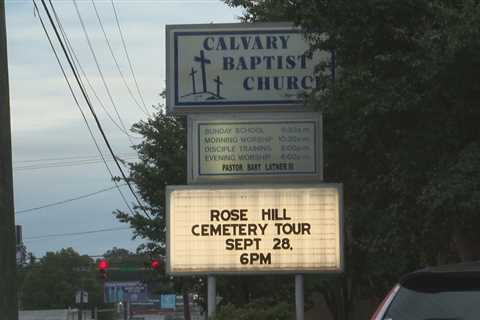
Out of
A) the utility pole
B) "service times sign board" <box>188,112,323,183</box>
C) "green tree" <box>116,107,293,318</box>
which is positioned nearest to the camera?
the utility pole

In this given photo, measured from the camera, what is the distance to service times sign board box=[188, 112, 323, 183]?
1558 cm

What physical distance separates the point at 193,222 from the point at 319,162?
2.26 m

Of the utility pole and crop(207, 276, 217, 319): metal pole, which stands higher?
the utility pole

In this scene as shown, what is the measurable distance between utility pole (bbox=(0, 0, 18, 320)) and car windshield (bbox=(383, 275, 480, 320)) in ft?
26.4

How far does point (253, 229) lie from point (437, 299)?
9.41 metres

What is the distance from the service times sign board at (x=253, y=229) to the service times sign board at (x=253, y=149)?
39cm

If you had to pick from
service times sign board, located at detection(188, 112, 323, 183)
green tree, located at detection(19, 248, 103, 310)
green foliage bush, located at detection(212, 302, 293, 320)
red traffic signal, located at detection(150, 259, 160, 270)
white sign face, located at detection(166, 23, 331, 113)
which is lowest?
green tree, located at detection(19, 248, 103, 310)

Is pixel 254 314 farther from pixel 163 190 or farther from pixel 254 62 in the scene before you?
pixel 163 190

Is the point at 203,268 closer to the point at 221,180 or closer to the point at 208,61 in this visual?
the point at 221,180

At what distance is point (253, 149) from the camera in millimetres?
15570

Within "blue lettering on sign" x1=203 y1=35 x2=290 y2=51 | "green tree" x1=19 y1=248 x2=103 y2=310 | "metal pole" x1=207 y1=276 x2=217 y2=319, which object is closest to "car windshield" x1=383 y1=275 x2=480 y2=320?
"metal pole" x1=207 y1=276 x2=217 y2=319

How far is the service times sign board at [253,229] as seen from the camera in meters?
15.2

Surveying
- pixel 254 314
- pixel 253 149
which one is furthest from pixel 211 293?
pixel 253 149

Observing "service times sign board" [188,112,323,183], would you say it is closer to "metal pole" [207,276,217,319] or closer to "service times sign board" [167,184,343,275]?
"service times sign board" [167,184,343,275]
